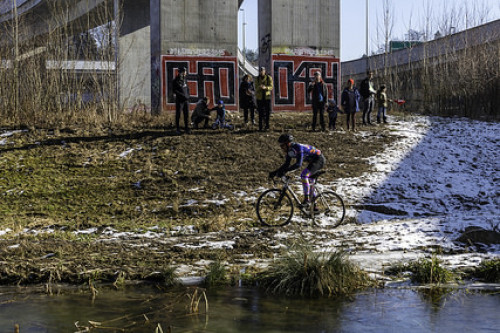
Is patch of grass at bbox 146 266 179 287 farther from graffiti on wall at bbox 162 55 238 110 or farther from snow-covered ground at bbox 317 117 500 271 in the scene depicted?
graffiti on wall at bbox 162 55 238 110

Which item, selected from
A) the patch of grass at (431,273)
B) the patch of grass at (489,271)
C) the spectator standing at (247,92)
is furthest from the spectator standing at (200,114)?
the patch of grass at (489,271)

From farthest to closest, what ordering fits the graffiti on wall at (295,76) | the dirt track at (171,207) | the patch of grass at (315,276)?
the graffiti on wall at (295,76)
the dirt track at (171,207)
the patch of grass at (315,276)

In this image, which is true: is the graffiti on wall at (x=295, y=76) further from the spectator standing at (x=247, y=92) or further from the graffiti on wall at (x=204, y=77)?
the spectator standing at (x=247, y=92)

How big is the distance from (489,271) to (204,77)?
16.8 m

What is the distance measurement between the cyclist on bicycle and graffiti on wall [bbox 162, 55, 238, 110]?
11674mm

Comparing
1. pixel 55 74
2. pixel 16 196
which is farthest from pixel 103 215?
pixel 55 74

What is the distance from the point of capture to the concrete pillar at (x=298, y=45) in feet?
78.3

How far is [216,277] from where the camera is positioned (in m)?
7.62

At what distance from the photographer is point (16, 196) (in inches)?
571

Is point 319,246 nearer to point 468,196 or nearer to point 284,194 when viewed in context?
point 284,194

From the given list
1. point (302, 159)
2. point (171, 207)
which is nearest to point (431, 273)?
point (302, 159)

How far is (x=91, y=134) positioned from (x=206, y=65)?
6.07 metres

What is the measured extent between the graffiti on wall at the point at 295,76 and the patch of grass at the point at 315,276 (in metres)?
17.1

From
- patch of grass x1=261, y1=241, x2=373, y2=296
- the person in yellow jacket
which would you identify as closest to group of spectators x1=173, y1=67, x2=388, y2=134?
the person in yellow jacket
